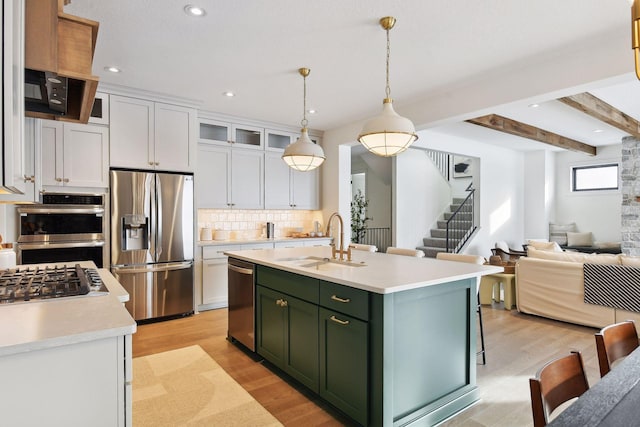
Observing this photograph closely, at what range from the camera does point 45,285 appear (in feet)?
5.92

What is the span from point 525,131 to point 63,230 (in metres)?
6.97

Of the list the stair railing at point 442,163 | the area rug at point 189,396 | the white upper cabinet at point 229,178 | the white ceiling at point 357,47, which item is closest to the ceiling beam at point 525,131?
the white ceiling at point 357,47

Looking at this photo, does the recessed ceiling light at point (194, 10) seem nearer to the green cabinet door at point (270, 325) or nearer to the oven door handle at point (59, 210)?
the green cabinet door at point (270, 325)

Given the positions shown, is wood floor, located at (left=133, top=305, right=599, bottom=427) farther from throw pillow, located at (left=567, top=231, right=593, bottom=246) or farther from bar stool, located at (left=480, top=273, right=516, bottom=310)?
throw pillow, located at (left=567, top=231, right=593, bottom=246)

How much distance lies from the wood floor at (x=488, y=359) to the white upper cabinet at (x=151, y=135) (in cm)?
197

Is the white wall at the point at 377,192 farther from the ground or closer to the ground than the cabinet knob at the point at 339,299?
farther from the ground

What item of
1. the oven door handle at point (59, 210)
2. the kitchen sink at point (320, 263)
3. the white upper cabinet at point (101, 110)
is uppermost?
the white upper cabinet at point (101, 110)

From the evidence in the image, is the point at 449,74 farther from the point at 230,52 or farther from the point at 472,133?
the point at 472,133

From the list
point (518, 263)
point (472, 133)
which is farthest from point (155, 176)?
point (472, 133)

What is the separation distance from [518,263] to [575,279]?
0.65 meters

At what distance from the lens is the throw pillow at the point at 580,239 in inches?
334

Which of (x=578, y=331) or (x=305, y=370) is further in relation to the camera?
(x=578, y=331)

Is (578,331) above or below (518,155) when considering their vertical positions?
below

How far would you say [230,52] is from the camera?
330cm
